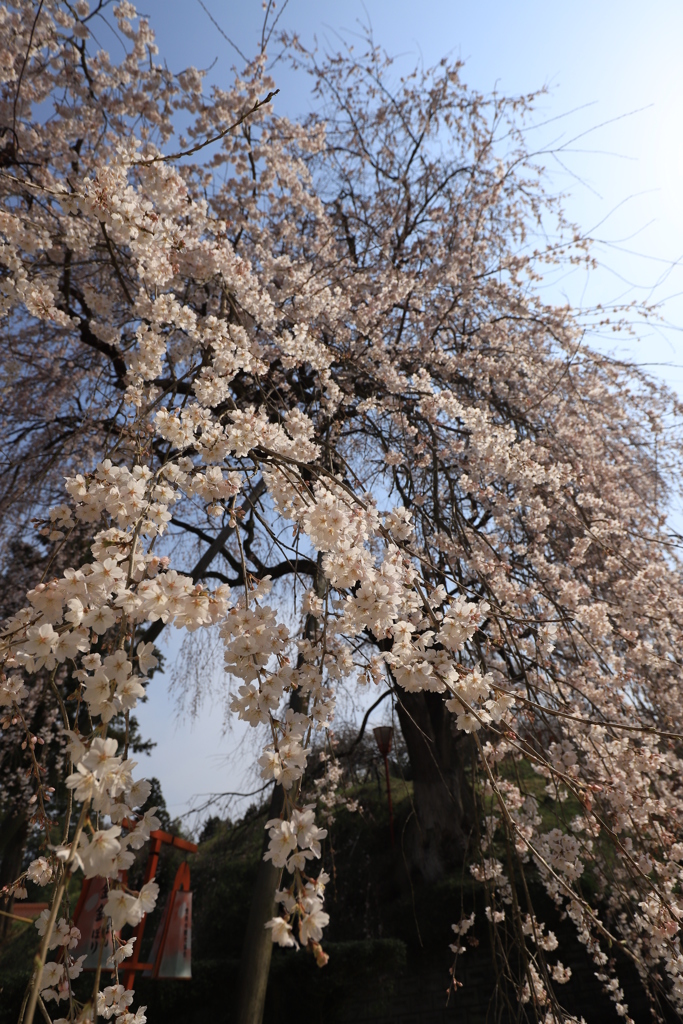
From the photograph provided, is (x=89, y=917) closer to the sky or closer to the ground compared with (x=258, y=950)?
closer to the sky

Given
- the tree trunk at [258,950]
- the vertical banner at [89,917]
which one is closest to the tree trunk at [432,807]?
the tree trunk at [258,950]

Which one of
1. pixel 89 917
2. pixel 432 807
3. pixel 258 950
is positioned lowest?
pixel 258 950

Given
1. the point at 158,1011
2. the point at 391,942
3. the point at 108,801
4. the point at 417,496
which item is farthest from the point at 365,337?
the point at 158,1011

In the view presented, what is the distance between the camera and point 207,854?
7.02 m

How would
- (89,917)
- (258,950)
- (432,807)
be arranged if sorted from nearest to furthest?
(89,917) → (258,950) → (432,807)

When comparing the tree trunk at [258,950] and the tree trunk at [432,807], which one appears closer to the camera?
the tree trunk at [258,950]

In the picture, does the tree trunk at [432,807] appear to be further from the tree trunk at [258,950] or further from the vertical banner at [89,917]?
the vertical banner at [89,917]

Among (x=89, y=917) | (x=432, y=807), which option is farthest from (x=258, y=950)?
(x=432, y=807)

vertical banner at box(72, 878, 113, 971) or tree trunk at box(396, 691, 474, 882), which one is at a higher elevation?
tree trunk at box(396, 691, 474, 882)

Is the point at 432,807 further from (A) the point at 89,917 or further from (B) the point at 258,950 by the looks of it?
(A) the point at 89,917

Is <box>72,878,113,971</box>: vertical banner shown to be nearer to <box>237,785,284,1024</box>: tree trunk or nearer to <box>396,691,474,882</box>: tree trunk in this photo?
<box>237,785,284,1024</box>: tree trunk

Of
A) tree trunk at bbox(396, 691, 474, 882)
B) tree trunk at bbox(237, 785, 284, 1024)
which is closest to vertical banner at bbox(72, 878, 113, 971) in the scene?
tree trunk at bbox(237, 785, 284, 1024)

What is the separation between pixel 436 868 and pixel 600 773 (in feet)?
11.6

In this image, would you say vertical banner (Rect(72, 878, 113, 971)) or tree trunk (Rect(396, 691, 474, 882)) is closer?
vertical banner (Rect(72, 878, 113, 971))
